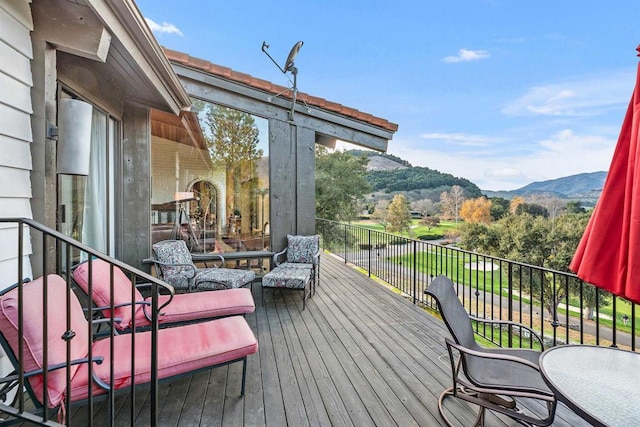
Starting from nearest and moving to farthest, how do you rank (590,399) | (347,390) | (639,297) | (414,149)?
(639,297), (590,399), (347,390), (414,149)

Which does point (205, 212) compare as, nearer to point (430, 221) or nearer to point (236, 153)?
point (236, 153)

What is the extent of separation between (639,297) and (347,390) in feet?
5.83

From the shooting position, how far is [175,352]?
1.92m

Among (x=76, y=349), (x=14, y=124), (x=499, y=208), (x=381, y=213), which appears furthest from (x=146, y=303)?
(x=499, y=208)

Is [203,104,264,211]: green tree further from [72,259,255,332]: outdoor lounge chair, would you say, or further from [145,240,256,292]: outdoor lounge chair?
[72,259,255,332]: outdoor lounge chair

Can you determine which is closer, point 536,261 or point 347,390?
point 347,390

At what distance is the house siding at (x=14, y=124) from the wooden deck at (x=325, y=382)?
1188mm

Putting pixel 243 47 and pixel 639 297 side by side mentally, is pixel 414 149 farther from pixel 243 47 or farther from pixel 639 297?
pixel 639 297

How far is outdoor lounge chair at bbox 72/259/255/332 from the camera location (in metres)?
2.37

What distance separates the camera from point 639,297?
1076 mm

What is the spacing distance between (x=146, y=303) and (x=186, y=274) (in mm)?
1472

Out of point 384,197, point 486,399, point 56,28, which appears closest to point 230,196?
point 56,28

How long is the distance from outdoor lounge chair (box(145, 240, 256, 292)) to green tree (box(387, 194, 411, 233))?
16097mm

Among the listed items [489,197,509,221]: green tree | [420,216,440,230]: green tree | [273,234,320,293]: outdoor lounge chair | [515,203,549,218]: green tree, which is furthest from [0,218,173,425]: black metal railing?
[489,197,509,221]: green tree
